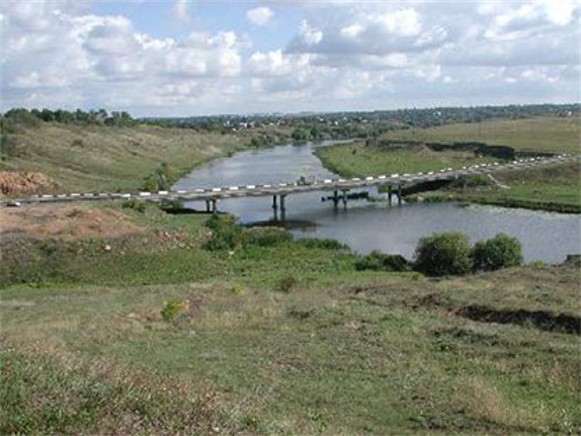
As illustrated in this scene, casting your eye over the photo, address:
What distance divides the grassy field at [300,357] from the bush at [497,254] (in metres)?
6.21

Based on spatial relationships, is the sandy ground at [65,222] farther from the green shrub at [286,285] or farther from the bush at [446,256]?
the bush at [446,256]

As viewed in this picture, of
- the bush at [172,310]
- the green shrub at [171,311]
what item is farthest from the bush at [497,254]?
the green shrub at [171,311]

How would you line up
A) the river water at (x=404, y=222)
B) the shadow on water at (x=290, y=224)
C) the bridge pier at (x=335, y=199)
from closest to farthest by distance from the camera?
1. the river water at (x=404, y=222)
2. the shadow on water at (x=290, y=224)
3. the bridge pier at (x=335, y=199)

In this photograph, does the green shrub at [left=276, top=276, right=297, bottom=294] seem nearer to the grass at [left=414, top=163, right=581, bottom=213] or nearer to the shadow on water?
the shadow on water

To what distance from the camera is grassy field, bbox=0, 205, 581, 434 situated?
1005cm

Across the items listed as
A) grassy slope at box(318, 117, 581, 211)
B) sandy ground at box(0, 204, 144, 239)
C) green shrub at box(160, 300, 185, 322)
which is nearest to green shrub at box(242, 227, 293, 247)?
sandy ground at box(0, 204, 144, 239)

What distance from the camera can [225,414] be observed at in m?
10.1

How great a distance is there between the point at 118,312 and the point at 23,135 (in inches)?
3813

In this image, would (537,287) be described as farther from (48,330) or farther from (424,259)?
(48,330)

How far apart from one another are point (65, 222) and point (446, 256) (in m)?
25.9

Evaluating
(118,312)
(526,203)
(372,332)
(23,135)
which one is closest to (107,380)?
(372,332)

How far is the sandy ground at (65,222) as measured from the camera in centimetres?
5084

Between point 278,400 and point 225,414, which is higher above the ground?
point 225,414

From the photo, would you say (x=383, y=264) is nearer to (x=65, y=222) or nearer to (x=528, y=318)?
(x=528, y=318)
